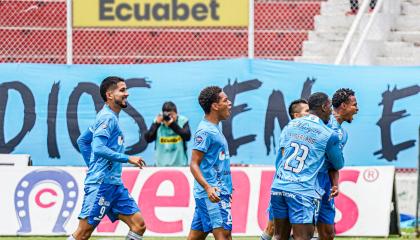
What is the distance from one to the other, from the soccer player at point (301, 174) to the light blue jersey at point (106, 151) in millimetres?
1685

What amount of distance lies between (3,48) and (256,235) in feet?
18.7

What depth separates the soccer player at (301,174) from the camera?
11086 millimetres

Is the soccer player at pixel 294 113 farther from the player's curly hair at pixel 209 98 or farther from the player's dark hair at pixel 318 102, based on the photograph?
the player's curly hair at pixel 209 98

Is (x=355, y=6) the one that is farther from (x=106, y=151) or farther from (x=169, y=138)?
(x=106, y=151)

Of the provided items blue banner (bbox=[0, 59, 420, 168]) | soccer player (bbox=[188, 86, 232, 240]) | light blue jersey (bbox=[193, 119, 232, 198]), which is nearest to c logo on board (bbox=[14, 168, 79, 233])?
blue banner (bbox=[0, 59, 420, 168])

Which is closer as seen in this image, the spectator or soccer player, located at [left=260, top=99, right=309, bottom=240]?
soccer player, located at [left=260, top=99, right=309, bottom=240]

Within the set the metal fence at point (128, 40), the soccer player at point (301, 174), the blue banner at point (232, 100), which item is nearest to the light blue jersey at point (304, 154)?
the soccer player at point (301, 174)

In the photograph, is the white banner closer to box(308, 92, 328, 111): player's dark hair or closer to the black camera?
the black camera

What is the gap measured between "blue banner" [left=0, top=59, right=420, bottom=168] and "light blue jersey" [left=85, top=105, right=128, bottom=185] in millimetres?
5459

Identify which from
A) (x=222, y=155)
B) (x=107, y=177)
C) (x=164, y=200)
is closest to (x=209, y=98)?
(x=222, y=155)

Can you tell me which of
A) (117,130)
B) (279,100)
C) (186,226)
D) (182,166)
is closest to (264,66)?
(279,100)

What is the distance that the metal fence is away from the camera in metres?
19.0

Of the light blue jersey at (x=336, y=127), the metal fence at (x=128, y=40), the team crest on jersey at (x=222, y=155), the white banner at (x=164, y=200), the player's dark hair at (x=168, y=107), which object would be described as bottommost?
the white banner at (x=164, y=200)

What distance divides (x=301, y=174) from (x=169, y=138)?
651 centimetres
